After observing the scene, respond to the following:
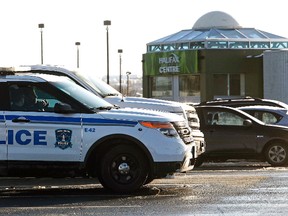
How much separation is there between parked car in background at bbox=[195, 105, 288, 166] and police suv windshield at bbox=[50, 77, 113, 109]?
6247 mm

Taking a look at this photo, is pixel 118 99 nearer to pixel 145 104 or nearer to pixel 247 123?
pixel 145 104

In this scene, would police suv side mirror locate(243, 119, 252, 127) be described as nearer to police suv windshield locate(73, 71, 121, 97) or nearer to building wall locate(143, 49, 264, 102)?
police suv windshield locate(73, 71, 121, 97)

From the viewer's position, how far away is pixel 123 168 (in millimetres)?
11258

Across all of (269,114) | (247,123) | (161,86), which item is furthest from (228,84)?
(247,123)

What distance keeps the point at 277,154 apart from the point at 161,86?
32.5m

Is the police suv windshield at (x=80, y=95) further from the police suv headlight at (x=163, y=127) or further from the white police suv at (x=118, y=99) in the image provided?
the white police suv at (x=118, y=99)

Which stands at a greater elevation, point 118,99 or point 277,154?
point 118,99

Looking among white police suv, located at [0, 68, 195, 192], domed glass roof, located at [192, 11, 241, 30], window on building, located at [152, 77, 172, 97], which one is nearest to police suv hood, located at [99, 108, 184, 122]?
white police suv, located at [0, 68, 195, 192]

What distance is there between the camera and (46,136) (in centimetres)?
1112

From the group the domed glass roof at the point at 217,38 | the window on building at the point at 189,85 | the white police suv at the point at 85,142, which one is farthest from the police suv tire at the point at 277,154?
the window on building at the point at 189,85

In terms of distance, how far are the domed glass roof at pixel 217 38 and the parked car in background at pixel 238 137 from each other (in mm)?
28887

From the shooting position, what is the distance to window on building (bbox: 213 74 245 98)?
46938 millimetres

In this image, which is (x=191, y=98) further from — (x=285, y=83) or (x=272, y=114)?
(x=272, y=114)

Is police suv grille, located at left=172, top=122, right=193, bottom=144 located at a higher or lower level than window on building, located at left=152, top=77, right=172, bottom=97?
lower
